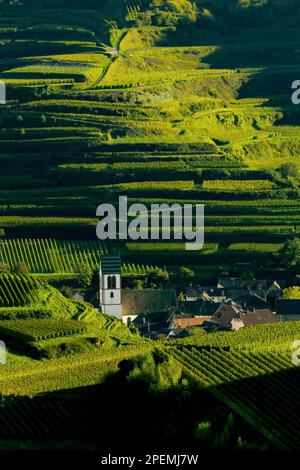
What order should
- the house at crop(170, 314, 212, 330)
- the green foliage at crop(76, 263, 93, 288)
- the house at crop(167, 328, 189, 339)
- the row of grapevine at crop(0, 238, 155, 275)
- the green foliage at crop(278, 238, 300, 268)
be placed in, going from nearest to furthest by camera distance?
the house at crop(167, 328, 189, 339) → the house at crop(170, 314, 212, 330) → the green foliage at crop(76, 263, 93, 288) → the green foliage at crop(278, 238, 300, 268) → the row of grapevine at crop(0, 238, 155, 275)

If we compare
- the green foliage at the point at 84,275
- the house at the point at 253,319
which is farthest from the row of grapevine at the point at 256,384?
the green foliage at the point at 84,275

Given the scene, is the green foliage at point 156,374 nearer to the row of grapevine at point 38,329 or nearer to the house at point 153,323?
the row of grapevine at point 38,329

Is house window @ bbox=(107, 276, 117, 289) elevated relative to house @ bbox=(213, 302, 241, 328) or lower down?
elevated

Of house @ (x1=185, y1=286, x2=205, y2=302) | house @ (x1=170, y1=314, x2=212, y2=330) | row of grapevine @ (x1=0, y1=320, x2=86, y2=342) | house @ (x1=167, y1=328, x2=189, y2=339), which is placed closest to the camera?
row of grapevine @ (x1=0, y1=320, x2=86, y2=342)

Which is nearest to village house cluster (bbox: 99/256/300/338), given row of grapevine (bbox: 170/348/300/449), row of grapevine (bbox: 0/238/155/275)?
row of grapevine (bbox: 0/238/155/275)

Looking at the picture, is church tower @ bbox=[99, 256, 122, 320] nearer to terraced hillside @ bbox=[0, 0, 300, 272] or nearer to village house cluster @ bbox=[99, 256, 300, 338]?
village house cluster @ bbox=[99, 256, 300, 338]

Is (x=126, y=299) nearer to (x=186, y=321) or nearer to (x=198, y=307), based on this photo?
(x=198, y=307)
